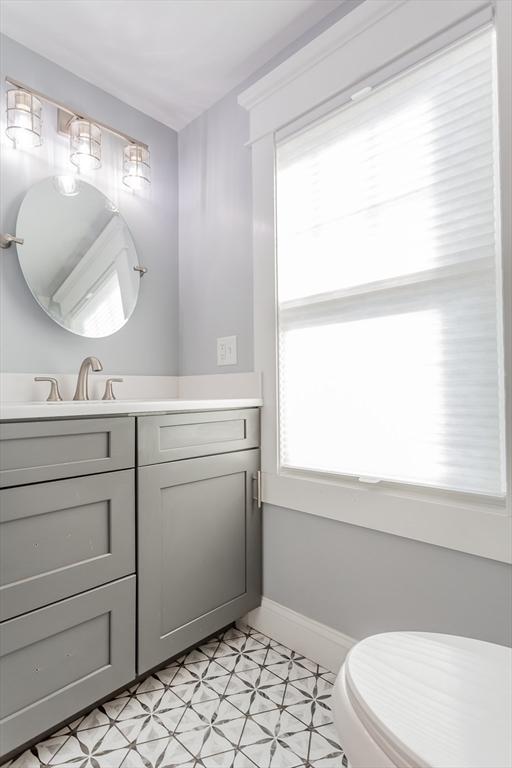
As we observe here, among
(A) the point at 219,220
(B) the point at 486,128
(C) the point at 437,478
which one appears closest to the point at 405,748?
(C) the point at 437,478

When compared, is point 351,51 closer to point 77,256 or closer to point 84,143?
point 84,143

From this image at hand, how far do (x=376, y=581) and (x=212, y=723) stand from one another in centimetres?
63

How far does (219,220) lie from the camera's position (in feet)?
6.31

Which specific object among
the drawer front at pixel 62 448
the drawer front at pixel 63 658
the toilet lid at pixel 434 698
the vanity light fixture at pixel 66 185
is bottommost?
the drawer front at pixel 63 658

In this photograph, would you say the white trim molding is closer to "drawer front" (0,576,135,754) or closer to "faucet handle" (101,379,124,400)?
"faucet handle" (101,379,124,400)

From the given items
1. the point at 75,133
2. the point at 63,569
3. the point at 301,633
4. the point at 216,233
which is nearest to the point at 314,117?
the point at 216,233

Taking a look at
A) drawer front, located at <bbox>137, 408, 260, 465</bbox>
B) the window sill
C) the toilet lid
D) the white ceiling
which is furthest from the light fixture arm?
the toilet lid

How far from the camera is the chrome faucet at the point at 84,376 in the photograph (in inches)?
64.4

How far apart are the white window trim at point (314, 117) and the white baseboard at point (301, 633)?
408mm

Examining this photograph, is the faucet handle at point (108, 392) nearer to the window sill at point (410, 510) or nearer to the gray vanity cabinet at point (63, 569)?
the gray vanity cabinet at point (63, 569)

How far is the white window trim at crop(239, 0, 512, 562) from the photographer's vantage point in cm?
107

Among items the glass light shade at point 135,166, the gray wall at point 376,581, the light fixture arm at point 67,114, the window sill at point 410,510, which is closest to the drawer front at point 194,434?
the window sill at point 410,510

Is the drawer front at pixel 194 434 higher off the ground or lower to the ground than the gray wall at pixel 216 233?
lower

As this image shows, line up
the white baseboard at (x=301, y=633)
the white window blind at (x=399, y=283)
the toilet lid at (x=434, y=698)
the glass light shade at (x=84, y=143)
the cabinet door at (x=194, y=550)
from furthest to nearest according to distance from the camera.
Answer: the glass light shade at (x=84, y=143)
the white baseboard at (x=301, y=633)
the cabinet door at (x=194, y=550)
the white window blind at (x=399, y=283)
the toilet lid at (x=434, y=698)
